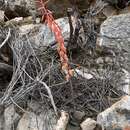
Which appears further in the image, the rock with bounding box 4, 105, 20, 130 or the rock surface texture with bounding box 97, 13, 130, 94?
the rock surface texture with bounding box 97, 13, 130, 94

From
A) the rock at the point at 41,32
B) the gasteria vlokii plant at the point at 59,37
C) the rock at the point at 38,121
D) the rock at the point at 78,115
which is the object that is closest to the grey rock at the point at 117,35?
the rock at the point at 41,32

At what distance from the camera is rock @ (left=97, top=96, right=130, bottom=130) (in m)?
2.42

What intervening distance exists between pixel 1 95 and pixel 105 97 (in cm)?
68

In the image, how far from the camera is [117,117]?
8.03 feet

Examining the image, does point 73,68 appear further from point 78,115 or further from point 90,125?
Answer: point 90,125

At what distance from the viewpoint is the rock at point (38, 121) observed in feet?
8.52

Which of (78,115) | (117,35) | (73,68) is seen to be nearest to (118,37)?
(117,35)

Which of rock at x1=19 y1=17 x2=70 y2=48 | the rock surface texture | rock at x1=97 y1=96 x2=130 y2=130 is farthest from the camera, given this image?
rock at x1=19 y1=17 x2=70 y2=48

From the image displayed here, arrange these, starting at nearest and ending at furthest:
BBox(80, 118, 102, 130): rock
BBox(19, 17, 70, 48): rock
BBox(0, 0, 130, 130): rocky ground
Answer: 1. BBox(80, 118, 102, 130): rock
2. BBox(0, 0, 130, 130): rocky ground
3. BBox(19, 17, 70, 48): rock

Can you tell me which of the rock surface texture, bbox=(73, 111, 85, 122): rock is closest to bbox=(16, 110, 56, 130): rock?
bbox=(73, 111, 85, 122): rock

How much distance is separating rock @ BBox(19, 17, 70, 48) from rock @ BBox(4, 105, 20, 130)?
663 mm

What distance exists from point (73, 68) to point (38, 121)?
540 mm

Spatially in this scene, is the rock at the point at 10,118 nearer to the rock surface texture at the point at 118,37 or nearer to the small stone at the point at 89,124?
the small stone at the point at 89,124

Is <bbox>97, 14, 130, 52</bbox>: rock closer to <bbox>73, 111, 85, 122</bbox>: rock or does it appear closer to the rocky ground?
the rocky ground
